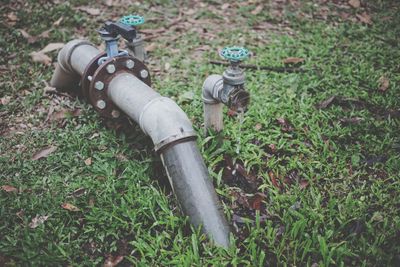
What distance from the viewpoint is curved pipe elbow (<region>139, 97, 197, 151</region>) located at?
87.3 inches

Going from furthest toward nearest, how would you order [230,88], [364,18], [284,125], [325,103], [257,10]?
[257,10]
[364,18]
[325,103]
[284,125]
[230,88]

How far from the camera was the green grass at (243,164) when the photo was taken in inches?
83.6

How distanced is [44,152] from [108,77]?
783 millimetres

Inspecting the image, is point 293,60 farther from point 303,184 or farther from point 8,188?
point 8,188

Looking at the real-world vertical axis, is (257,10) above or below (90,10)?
below

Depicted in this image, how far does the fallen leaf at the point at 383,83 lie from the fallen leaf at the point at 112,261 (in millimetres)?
2758

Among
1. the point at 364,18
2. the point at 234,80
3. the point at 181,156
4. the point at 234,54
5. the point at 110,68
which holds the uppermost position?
the point at 234,54

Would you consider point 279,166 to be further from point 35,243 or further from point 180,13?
point 180,13

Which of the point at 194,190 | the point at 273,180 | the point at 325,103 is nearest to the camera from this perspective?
the point at 194,190

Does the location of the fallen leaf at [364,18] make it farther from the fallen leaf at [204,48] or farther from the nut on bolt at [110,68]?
the nut on bolt at [110,68]

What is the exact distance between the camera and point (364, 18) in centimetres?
470

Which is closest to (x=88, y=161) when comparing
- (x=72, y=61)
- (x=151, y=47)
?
(x=72, y=61)

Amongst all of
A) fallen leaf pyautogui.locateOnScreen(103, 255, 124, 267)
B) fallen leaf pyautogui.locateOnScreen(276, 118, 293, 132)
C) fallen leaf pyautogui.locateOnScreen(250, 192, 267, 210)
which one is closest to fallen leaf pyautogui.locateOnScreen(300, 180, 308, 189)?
fallen leaf pyautogui.locateOnScreen(250, 192, 267, 210)

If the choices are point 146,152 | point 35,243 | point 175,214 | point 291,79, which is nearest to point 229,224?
point 175,214
